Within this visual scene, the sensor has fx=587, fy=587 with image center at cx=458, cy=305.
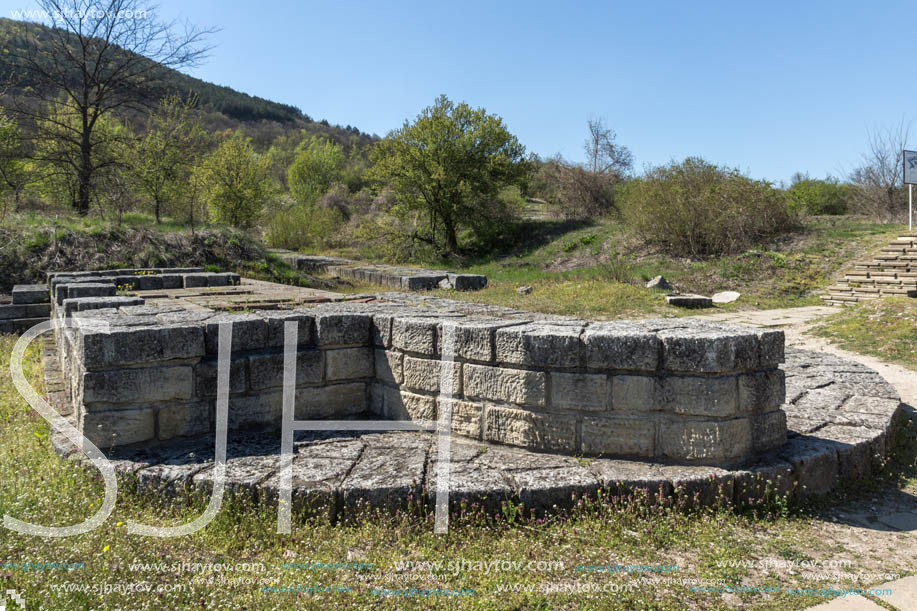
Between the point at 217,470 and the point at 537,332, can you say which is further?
the point at 537,332

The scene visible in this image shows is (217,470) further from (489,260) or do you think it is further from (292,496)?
(489,260)

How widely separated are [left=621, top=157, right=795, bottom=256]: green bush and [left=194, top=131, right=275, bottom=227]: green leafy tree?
41.3 feet

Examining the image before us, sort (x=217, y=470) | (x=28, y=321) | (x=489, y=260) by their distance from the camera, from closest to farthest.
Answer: (x=217, y=470), (x=28, y=321), (x=489, y=260)

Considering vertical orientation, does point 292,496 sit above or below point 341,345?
below

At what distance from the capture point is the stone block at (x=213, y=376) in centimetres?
372

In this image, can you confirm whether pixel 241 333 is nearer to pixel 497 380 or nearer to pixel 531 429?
pixel 497 380

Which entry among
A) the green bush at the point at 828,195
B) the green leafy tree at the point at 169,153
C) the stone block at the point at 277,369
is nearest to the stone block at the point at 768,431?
the stone block at the point at 277,369

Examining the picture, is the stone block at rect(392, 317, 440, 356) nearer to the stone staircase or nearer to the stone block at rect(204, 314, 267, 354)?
the stone block at rect(204, 314, 267, 354)

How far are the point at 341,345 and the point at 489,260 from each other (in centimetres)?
1720

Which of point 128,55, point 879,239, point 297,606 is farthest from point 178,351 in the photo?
point 879,239

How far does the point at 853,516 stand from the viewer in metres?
3.27

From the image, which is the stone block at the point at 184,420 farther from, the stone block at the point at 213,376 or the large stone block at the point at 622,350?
the large stone block at the point at 622,350

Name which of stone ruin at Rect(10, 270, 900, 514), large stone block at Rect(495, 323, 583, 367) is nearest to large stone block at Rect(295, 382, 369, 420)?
stone ruin at Rect(10, 270, 900, 514)

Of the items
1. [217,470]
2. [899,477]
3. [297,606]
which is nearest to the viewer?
[297,606]
